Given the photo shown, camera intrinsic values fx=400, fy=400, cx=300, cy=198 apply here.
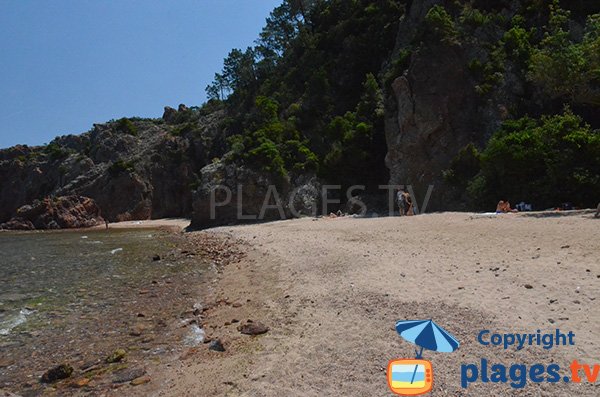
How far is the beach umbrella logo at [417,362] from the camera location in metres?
4.12

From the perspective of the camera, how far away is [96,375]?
6645 mm

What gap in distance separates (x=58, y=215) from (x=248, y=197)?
32.7 meters

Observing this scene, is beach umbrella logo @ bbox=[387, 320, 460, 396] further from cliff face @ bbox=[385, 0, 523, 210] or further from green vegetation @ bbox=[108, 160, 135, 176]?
green vegetation @ bbox=[108, 160, 135, 176]

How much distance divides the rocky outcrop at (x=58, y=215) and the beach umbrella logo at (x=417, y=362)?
5704 centimetres

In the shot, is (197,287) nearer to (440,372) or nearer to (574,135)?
(440,372)

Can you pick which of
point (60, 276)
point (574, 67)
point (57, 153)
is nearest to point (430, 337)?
point (60, 276)

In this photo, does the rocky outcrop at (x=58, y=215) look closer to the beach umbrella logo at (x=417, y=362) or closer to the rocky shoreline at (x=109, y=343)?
the rocky shoreline at (x=109, y=343)

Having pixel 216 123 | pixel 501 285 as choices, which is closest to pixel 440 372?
pixel 501 285

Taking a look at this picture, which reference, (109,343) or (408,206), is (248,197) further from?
(109,343)


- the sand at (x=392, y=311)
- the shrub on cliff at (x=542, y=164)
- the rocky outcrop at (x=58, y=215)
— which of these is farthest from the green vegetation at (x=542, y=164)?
the rocky outcrop at (x=58, y=215)

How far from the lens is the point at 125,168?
2315 inches

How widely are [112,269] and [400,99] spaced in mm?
23353

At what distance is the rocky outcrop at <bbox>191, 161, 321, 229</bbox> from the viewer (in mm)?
34344

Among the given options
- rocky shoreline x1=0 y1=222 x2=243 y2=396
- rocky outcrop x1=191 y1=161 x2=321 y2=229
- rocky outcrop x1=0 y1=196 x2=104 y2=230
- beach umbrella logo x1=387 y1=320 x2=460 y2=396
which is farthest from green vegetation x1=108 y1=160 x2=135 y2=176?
beach umbrella logo x1=387 y1=320 x2=460 y2=396
